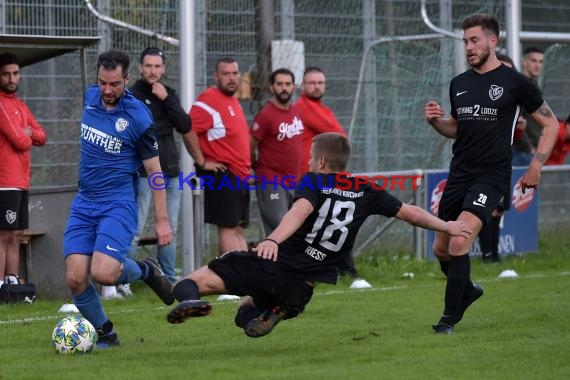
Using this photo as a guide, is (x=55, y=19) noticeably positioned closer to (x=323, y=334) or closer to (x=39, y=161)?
(x=39, y=161)

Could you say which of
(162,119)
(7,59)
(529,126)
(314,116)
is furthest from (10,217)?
(529,126)

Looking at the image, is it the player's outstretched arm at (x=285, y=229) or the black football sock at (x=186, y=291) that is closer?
the player's outstretched arm at (x=285, y=229)

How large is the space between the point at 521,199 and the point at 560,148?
0.80 metres

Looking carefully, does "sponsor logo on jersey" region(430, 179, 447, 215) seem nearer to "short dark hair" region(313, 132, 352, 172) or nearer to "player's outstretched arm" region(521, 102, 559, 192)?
"player's outstretched arm" region(521, 102, 559, 192)

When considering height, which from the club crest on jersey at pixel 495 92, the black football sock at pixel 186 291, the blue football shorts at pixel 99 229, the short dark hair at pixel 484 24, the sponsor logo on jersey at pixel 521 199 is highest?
the short dark hair at pixel 484 24

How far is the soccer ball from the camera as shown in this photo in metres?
7.36

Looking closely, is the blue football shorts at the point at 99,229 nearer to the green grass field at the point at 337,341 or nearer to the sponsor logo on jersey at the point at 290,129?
the green grass field at the point at 337,341

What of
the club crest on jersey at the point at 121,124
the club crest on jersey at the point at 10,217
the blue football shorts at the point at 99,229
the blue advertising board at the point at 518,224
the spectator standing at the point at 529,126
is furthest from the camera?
the blue advertising board at the point at 518,224

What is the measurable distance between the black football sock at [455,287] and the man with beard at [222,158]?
351 cm

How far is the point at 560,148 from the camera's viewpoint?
14641 mm

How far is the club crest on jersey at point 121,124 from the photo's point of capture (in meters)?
7.84

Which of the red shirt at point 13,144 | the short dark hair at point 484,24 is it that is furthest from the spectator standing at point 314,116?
the short dark hair at point 484,24

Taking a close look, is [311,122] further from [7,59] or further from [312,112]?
[7,59]

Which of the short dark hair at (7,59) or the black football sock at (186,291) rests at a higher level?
the short dark hair at (7,59)
